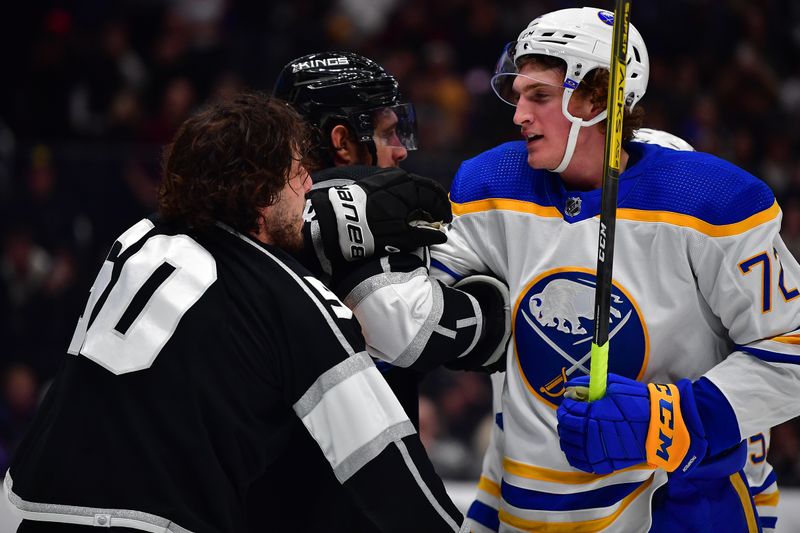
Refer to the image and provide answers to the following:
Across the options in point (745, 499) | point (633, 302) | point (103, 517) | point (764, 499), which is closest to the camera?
point (103, 517)

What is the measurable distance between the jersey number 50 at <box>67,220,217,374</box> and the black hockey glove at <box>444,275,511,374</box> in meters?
0.58

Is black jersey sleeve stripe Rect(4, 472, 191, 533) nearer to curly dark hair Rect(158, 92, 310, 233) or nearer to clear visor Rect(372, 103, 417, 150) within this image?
curly dark hair Rect(158, 92, 310, 233)

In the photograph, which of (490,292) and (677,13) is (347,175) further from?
(677,13)

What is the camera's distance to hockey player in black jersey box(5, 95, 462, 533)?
1674 millimetres

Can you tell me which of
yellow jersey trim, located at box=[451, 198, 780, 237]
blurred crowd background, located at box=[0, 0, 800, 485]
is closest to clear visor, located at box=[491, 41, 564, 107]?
yellow jersey trim, located at box=[451, 198, 780, 237]

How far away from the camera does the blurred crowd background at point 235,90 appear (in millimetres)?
4418

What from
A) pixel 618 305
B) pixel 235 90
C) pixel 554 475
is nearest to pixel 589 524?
pixel 554 475

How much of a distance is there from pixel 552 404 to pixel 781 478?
253cm

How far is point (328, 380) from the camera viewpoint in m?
1.71

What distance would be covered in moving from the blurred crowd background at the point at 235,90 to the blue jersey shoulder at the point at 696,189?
7.56 ft

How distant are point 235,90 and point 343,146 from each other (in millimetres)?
3202

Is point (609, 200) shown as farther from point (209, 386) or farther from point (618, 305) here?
point (209, 386)

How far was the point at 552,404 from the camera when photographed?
2057 mm

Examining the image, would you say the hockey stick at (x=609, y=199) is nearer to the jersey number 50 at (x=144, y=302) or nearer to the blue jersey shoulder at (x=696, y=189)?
the blue jersey shoulder at (x=696, y=189)
